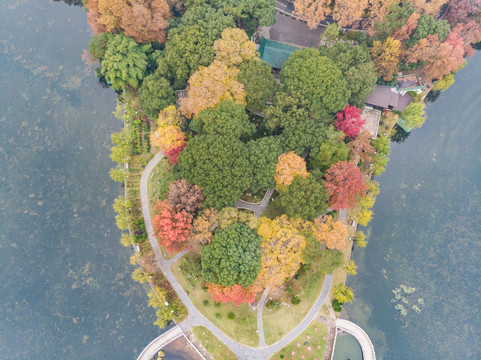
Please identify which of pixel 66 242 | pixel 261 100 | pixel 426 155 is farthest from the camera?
pixel 426 155

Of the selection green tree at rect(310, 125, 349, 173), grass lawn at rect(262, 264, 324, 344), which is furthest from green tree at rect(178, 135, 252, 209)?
grass lawn at rect(262, 264, 324, 344)

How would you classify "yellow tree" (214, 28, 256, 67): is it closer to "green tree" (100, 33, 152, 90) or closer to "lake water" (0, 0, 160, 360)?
"green tree" (100, 33, 152, 90)

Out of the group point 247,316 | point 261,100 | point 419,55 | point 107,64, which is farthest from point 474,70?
point 107,64

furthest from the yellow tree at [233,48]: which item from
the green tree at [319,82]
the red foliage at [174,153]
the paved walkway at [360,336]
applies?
the paved walkway at [360,336]

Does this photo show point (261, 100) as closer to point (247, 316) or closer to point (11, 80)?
point (247, 316)

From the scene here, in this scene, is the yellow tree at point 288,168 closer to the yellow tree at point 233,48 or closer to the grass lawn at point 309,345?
the yellow tree at point 233,48
